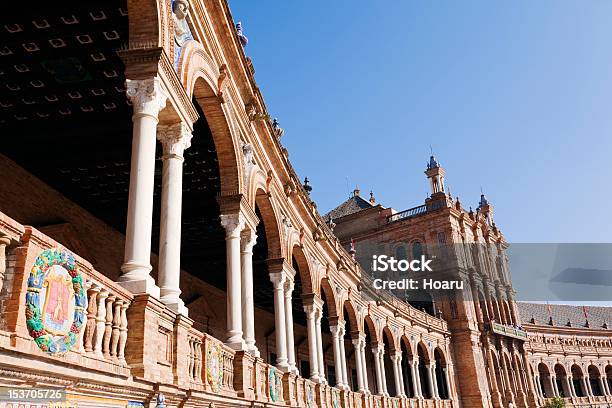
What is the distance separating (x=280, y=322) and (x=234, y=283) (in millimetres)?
3746

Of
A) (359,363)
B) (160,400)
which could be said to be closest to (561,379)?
(359,363)

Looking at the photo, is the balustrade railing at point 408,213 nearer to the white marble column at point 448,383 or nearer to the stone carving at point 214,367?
the white marble column at point 448,383

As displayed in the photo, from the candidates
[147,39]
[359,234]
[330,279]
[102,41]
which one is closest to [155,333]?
[147,39]

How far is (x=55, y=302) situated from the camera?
13.2 feet

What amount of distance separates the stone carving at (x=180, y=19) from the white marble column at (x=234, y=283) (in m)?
3.76

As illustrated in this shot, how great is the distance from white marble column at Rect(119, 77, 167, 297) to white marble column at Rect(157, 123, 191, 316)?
0.74 m

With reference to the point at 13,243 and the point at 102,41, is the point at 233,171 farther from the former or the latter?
the point at 13,243

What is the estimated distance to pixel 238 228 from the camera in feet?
35.5

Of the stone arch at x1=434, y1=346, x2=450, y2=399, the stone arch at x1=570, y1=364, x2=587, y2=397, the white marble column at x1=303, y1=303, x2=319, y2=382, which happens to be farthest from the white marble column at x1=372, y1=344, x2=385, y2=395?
the stone arch at x1=570, y1=364, x2=587, y2=397

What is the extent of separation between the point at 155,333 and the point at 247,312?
563cm

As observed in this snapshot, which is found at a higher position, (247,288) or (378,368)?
(247,288)

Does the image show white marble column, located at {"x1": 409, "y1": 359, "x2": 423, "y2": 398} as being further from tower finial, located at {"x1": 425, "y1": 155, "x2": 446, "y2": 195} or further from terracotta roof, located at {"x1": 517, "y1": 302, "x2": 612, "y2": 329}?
terracotta roof, located at {"x1": 517, "y1": 302, "x2": 612, "y2": 329}

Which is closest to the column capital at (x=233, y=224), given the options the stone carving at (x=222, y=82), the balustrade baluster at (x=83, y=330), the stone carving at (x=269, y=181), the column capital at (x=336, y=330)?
the stone carving at (x=222, y=82)

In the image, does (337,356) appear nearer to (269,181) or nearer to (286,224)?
(286,224)
